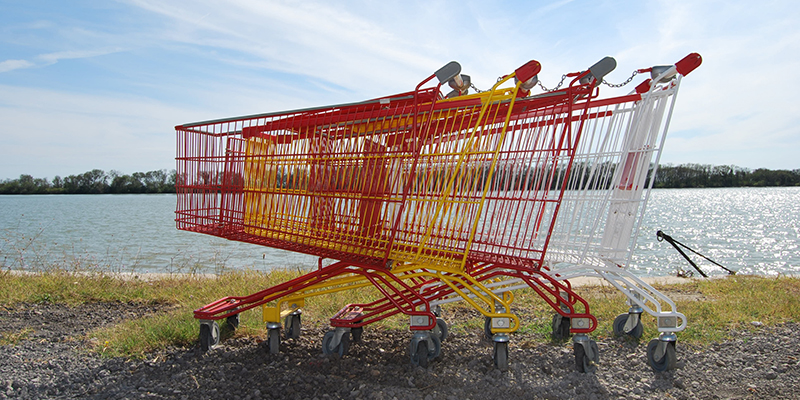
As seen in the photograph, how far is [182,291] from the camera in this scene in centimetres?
568

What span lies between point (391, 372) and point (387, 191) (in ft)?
4.12

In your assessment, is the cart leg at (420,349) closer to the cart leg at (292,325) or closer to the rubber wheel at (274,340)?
the rubber wheel at (274,340)

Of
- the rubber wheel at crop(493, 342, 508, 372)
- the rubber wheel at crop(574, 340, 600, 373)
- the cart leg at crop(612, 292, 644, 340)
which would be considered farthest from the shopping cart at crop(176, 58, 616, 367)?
the cart leg at crop(612, 292, 644, 340)

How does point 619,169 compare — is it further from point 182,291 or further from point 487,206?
point 182,291

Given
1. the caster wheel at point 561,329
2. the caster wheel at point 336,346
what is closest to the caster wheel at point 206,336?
the caster wheel at point 336,346

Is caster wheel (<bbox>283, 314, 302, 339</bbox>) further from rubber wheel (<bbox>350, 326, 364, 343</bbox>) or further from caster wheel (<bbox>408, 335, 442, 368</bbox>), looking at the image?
caster wheel (<bbox>408, 335, 442, 368</bbox>)

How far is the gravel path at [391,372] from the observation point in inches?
119

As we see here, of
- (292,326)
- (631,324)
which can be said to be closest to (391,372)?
(292,326)

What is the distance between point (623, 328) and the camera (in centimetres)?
418

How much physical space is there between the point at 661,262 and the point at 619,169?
9.41 meters

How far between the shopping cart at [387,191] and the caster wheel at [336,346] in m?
0.01

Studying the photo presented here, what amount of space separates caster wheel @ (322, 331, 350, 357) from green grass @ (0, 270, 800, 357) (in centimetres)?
76

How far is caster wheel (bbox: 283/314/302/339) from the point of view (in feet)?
13.5

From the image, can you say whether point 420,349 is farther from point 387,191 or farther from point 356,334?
point 387,191
